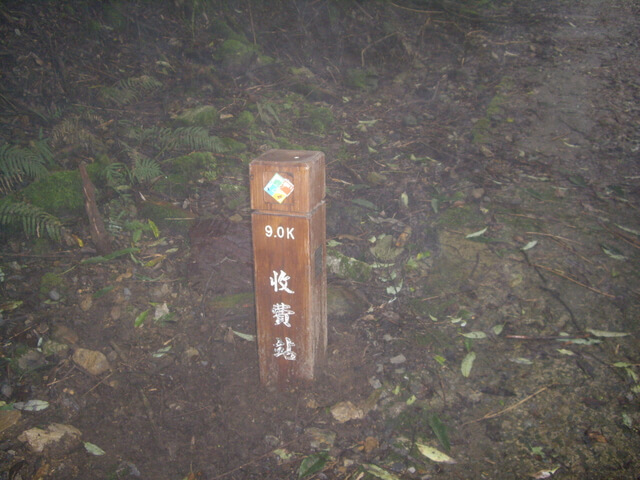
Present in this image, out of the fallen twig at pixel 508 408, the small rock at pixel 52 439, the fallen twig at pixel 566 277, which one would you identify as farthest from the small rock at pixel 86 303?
the fallen twig at pixel 566 277

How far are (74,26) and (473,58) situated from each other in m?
6.47

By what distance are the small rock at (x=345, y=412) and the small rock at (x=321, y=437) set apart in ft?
0.37

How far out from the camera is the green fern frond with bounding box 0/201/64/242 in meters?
3.36

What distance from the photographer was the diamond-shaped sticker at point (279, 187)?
2.32m

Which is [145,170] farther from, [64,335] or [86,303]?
[64,335]

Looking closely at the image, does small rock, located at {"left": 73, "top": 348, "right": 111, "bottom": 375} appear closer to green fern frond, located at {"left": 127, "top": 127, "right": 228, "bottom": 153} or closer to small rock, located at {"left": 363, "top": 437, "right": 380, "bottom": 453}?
small rock, located at {"left": 363, "top": 437, "right": 380, "bottom": 453}

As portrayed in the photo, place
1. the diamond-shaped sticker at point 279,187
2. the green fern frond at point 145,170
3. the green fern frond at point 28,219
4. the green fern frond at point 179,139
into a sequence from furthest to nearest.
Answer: the green fern frond at point 179,139, the green fern frond at point 145,170, the green fern frond at point 28,219, the diamond-shaped sticker at point 279,187

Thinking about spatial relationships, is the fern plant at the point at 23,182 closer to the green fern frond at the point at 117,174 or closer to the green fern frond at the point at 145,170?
the green fern frond at the point at 117,174

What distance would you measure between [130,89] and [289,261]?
4.47 m

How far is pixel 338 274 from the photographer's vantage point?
12.1ft

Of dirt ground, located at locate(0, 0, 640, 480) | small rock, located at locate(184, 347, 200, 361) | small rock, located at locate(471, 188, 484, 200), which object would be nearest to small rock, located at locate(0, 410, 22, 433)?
dirt ground, located at locate(0, 0, 640, 480)

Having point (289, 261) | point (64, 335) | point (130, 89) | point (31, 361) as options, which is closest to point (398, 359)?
point (289, 261)

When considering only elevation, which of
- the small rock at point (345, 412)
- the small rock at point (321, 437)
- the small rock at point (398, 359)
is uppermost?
the small rock at point (398, 359)

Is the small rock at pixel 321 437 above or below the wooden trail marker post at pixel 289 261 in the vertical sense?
below
